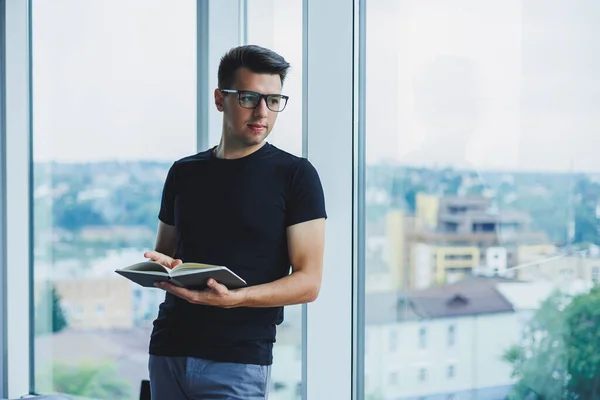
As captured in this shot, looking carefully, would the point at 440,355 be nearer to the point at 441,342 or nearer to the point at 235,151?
the point at 441,342

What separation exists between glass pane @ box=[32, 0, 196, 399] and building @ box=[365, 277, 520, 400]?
3.75 ft

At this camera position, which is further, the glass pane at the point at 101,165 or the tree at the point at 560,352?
the glass pane at the point at 101,165

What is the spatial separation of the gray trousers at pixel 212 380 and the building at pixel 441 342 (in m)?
0.68

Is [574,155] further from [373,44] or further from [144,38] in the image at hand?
[144,38]

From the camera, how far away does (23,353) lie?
388 centimetres

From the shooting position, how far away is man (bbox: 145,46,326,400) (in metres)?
1.93

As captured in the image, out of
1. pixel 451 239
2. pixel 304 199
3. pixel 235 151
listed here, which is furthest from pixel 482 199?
pixel 235 151

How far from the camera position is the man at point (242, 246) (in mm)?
1931

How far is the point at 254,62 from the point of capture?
2.07 meters

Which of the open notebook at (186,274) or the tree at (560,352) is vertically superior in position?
the open notebook at (186,274)

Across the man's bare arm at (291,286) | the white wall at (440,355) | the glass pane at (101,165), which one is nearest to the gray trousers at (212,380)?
the man's bare arm at (291,286)

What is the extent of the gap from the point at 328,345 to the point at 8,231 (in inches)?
80.7

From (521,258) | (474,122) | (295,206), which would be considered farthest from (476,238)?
(295,206)

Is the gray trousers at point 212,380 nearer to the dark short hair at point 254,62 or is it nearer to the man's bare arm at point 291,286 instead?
the man's bare arm at point 291,286
